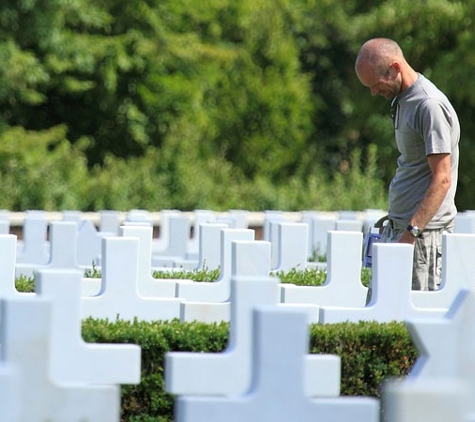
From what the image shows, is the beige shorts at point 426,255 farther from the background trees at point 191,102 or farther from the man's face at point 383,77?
the background trees at point 191,102

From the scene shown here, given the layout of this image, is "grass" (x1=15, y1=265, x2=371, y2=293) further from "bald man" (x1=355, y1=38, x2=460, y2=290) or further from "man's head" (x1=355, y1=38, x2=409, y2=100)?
"man's head" (x1=355, y1=38, x2=409, y2=100)

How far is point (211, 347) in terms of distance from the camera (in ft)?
20.6

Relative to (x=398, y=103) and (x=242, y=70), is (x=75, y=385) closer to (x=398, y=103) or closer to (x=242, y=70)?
(x=398, y=103)

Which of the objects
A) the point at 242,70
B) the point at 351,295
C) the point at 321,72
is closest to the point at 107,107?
the point at 242,70

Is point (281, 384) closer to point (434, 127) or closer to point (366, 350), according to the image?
point (366, 350)

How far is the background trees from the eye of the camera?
62.1ft

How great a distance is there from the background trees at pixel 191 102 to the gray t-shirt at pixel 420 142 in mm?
10247

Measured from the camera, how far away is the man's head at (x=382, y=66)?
23.0 feet

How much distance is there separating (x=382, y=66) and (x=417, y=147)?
0.41 m

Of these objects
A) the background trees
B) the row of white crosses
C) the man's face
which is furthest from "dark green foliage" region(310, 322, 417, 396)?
the background trees

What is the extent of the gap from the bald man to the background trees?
33.6 feet

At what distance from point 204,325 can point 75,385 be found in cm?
228

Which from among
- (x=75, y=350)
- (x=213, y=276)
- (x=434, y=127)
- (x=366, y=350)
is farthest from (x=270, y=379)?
(x=213, y=276)

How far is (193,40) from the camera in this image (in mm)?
23094
